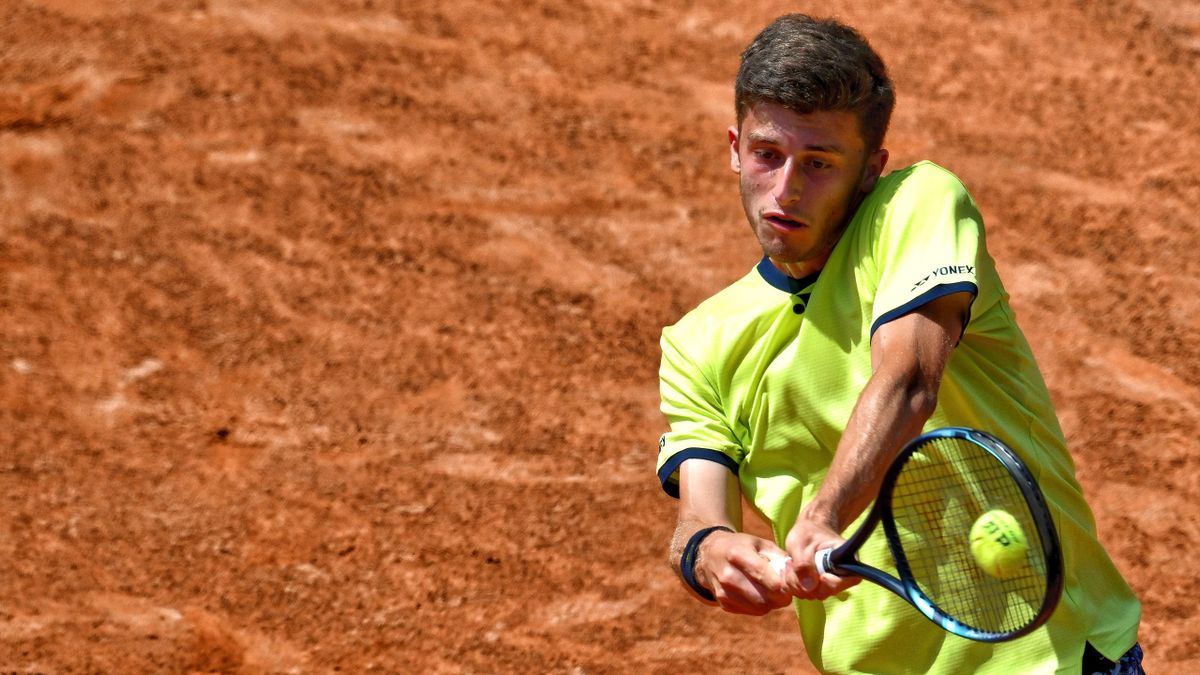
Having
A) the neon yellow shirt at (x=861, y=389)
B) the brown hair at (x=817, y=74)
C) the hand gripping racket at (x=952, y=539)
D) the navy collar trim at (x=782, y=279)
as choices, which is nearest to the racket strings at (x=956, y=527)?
the hand gripping racket at (x=952, y=539)

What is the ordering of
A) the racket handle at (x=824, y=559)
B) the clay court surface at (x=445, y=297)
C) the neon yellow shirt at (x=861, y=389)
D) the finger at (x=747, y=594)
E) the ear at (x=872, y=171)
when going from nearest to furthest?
the racket handle at (x=824, y=559) → the finger at (x=747, y=594) → the neon yellow shirt at (x=861, y=389) → the ear at (x=872, y=171) → the clay court surface at (x=445, y=297)

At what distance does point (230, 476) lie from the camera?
5703mm

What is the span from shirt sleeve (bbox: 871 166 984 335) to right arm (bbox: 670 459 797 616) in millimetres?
496

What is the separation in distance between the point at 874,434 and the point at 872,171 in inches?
26.1

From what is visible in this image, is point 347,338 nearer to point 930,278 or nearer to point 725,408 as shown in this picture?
point 725,408

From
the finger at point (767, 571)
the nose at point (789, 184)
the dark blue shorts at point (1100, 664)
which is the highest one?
the nose at point (789, 184)

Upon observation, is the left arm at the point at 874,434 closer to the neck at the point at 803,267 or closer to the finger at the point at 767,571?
the finger at the point at 767,571

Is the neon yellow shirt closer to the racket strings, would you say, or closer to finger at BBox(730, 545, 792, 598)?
the racket strings

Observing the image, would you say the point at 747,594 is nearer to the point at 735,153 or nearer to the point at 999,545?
the point at 999,545

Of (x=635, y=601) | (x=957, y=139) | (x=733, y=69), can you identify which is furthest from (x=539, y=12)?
(x=635, y=601)

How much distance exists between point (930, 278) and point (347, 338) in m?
4.02

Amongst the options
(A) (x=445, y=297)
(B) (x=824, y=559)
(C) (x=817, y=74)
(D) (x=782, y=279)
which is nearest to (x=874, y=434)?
(B) (x=824, y=559)

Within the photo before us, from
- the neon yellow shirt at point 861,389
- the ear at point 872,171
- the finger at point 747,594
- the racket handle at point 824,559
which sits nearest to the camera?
the racket handle at point 824,559

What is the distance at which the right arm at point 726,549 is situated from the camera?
267cm
